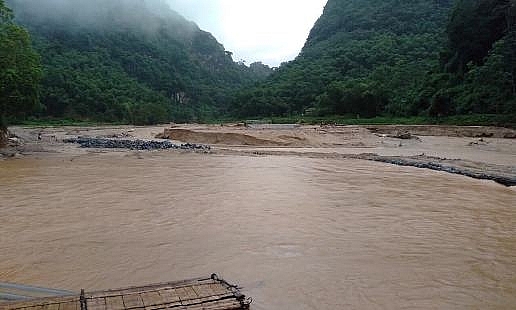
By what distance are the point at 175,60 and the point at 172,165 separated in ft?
356

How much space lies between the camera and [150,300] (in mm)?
4605

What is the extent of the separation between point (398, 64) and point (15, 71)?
55.1 metres

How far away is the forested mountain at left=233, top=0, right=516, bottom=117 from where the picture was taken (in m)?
39.2

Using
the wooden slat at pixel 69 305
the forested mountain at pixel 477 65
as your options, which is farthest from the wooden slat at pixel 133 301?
the forested mountain at pixel 477 65

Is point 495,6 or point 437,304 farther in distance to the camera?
point 495,6

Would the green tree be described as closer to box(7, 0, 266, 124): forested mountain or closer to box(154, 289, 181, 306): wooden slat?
box(154, 289, 181, 306): wooden slat

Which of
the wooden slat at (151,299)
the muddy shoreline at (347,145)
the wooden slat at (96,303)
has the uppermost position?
the wooden slat at (96,303)

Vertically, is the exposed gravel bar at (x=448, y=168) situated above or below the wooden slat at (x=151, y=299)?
below

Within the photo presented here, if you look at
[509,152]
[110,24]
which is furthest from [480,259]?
[110,24]

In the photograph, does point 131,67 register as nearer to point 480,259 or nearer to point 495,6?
point 495,6

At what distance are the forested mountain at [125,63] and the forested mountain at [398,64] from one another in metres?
21.8

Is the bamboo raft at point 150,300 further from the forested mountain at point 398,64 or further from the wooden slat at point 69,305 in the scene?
the forested mountain at point 398,64

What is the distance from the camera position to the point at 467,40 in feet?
148

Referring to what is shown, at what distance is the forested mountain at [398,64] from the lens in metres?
39.2
